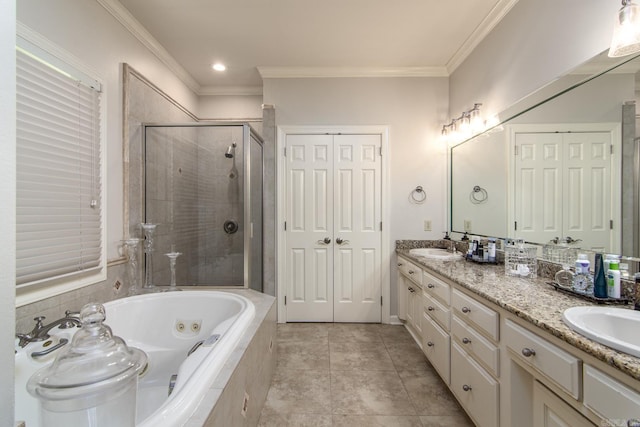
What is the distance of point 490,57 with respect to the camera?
2.18m

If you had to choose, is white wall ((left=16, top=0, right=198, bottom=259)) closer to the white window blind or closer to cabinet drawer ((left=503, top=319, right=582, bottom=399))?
the white window blind

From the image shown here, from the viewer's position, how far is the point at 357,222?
2.90m

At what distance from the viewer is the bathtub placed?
1.10 m

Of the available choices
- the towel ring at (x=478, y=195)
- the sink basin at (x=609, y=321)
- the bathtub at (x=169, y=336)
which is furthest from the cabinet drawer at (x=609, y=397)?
the towel ring at (x=478, y=195)

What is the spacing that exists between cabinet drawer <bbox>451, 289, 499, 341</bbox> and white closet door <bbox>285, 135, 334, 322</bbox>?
151 centimetres

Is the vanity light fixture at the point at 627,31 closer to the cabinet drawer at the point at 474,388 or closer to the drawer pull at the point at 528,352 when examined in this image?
the drawer pull at the point at 528,352

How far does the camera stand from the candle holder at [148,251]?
2.15m

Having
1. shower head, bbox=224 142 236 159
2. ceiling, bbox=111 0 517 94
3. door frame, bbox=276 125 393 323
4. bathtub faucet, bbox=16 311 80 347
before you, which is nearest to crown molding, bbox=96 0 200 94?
ceiling, bbox=111 0 517 94

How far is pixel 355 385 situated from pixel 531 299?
1.29 meters

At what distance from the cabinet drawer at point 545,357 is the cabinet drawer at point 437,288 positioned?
1.70 feet

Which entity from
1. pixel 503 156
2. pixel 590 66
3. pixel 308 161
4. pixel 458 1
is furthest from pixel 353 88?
pixel 590 66

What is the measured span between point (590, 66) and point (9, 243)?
7.26ft

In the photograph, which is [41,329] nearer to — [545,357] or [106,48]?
[106,48]

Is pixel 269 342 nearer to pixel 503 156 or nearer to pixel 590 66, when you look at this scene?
pixel 503 156
